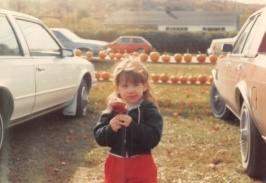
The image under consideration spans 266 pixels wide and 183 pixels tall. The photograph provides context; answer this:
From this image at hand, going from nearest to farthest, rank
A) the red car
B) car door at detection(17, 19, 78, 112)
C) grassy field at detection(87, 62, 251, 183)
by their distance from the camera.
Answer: grassy field at detection(87, 62, 251, 183)
car door at detection(17, 19, 78, 112)
the red car

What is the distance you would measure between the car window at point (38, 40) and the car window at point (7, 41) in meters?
0.32

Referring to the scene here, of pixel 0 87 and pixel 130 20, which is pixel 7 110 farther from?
pixel 130 20

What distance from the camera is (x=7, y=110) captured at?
5.59 m

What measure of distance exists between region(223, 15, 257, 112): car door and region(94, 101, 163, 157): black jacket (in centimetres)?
276

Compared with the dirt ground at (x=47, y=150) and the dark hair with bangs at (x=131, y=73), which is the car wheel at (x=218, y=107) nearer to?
the dirt ground at (x=47, y=150)

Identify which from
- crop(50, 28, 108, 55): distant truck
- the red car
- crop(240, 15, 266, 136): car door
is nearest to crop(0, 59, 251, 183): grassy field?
crop(240, 15, 266, 136): car door

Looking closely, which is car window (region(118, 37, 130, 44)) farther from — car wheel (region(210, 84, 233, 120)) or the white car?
the white car

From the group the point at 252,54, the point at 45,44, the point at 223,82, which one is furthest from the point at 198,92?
the point at 252,54

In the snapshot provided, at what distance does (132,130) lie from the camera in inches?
121

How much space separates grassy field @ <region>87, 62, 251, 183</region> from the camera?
17.9 ft

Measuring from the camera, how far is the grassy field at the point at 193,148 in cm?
546

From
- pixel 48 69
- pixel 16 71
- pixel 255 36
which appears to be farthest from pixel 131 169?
pixel 48 69

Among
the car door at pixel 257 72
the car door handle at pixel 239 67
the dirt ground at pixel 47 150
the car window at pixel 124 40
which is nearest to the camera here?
the car door at pixel 257 72

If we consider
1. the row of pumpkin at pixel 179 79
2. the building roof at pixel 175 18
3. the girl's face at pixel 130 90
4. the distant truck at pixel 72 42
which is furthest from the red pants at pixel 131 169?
the building roof at pixel 175 18
